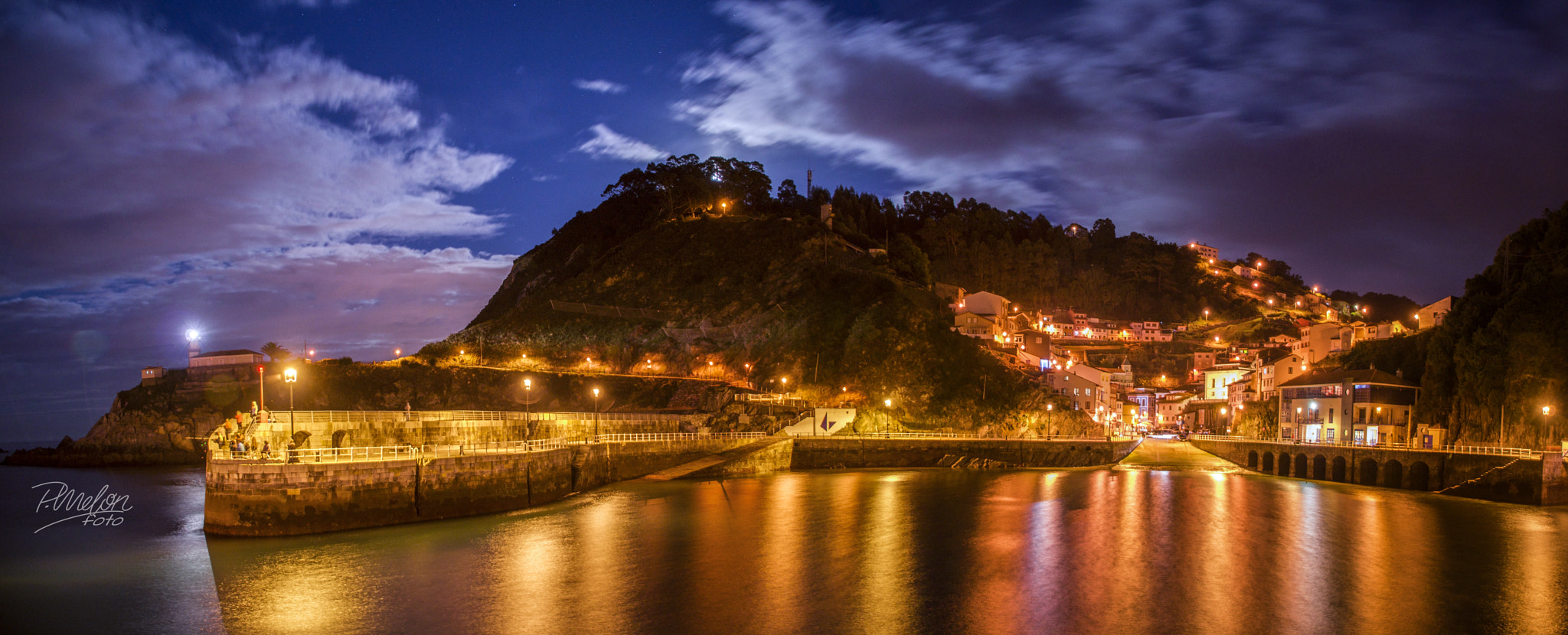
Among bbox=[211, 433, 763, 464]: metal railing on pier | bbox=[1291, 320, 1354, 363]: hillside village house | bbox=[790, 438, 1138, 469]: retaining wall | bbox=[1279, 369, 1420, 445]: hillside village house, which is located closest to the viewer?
bbox=[211, 433, 763, 464]: metal railing on pier

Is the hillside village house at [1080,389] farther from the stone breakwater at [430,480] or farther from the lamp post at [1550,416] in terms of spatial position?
the lamp post at [1550,416]

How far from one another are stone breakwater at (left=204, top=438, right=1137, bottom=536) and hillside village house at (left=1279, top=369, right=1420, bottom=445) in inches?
1458

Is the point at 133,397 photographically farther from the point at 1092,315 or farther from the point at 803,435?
the point at 1092,315

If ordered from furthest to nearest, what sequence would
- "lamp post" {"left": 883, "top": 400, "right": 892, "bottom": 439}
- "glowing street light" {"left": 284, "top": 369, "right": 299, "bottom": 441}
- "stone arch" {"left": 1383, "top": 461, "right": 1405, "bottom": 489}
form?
"lamp post" {"left": 883, "top": 400, "right": 892, "bottom": 439}, "stone arch" {"left": 1383, "top": 461, "right": 1405, "bottom": 489}, "glowing street light" {"left": 284, "top": 369, "right": 299, "bottom": 441}

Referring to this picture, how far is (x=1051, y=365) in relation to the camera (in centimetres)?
8756

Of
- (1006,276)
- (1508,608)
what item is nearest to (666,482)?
(1508,608)

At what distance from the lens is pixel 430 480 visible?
31250mm

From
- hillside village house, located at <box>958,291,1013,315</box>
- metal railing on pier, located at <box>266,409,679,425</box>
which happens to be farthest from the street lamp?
hillside village house, located at <box>958,291,1013,315</box>

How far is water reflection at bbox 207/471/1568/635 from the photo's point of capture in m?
20.2

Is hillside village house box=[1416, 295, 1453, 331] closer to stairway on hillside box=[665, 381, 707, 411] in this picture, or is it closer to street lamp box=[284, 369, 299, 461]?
stairway on hillside box=[665, 381, 707, 411]

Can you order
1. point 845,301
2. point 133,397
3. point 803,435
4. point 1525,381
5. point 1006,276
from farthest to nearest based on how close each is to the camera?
point 1006,276 < point 845,301 < point 133,397 < point 803,435 < point 1525,381

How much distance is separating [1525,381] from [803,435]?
41.1 meters

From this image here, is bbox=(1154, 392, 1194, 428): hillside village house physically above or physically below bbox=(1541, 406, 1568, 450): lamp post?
below

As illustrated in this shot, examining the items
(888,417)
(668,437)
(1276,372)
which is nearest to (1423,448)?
(1276,372)
